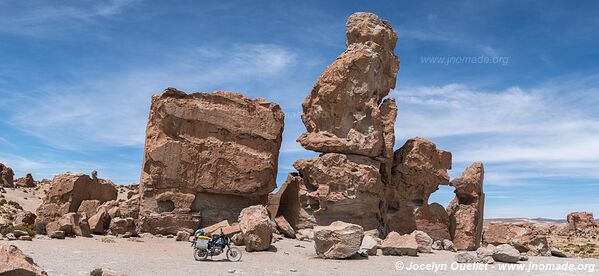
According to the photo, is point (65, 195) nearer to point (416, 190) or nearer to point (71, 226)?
point (71, 226)

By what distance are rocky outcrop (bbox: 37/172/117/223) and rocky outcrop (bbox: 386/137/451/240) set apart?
13.0 m

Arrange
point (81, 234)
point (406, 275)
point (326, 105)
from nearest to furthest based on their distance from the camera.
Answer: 1. point (406, 275)
2. point (81, 234)
3. point (326, 105)

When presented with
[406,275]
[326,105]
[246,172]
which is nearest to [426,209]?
[326,105]

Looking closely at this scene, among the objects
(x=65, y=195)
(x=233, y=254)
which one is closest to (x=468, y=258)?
(x=233, y=254)

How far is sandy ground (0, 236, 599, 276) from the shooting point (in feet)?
41.5

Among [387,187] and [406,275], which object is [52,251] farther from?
[387,187]

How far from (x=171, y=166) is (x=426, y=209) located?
11244mm

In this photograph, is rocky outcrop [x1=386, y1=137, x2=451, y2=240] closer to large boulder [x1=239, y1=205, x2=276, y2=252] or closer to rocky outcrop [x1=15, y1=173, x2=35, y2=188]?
large boulder [x1=239, y1=205, x2=276, y2=252]

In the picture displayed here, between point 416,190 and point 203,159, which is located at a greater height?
point 203,159

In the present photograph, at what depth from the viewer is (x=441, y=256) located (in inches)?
732

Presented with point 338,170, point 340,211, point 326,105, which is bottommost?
point 340,211

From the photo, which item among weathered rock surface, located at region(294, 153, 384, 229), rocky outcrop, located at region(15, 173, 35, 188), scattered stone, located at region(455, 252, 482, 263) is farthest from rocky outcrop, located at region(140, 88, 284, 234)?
rocky outcrop, located at region(15, 173, 35, 188)

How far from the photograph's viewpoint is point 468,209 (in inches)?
919

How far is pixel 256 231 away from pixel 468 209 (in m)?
11.1
